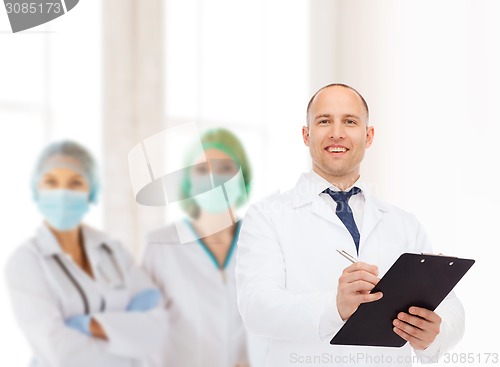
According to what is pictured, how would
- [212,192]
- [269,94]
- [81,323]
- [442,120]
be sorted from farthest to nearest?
[269,94]
[442,120]
[212,192]
[81,323]

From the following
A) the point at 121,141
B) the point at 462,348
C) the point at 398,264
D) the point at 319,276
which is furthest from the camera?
the point at 462,348

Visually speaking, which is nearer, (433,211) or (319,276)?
(319,276)

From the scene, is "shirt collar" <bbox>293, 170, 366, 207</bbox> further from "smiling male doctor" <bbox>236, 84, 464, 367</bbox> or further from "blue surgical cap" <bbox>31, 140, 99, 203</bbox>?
"blue surgical cap" <bbox>31, 140, 99, 203</bbox>

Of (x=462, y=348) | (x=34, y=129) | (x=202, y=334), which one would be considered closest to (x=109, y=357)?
(x=202, y=334)

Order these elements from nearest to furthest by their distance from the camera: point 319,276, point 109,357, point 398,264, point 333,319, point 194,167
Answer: point 398,264, point 333,319, point 319,276, point 109,357, point 194,167

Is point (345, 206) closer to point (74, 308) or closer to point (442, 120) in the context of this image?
point (74, 308)

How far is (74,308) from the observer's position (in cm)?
216

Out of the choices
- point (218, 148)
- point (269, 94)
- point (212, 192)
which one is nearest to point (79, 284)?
point (212, 192)

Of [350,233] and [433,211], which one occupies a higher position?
[350,233]

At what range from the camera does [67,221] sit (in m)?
2.31

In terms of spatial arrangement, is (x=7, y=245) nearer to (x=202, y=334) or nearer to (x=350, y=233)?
(x=202, y=334)

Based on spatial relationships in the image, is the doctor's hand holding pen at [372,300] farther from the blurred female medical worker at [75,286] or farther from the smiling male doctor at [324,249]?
the blurred female medical worker at [75,286]

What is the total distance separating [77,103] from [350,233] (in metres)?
1.54

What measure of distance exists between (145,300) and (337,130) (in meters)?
1.11
